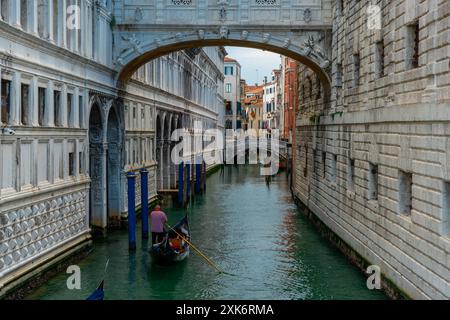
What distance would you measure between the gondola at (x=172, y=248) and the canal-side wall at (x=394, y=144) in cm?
318

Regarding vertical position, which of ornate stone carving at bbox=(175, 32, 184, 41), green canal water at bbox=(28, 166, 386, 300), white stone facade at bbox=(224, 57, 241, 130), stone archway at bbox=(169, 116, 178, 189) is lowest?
green canal water at bbox=(28, 166, 386, 300)

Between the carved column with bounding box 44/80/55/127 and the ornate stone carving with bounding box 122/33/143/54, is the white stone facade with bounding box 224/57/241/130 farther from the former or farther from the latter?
the carved column with bounding box 44/80/55/127

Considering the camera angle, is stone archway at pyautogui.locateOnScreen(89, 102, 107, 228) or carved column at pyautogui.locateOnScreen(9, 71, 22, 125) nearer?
carved column at pyautogui.locateOnScreen(9, 71, 22, 125)

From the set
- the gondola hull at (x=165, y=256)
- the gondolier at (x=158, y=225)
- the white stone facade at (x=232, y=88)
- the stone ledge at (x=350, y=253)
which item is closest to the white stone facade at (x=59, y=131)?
the gondolier at (x=158, y=225)

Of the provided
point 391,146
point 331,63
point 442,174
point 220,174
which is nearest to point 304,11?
point 331,63

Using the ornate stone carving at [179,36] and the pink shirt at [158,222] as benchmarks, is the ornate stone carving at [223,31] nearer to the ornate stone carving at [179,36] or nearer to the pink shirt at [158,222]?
the ornate stone carving at [179,36]

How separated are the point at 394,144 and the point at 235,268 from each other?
4259mm

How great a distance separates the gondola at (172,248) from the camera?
42.6ft

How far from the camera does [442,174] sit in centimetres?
827

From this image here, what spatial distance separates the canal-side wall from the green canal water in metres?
0.73

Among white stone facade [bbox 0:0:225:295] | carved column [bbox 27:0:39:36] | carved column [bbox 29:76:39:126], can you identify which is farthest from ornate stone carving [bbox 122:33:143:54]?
carved column [bbox 29:76:39:126]

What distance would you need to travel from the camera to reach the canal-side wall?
8.45 m

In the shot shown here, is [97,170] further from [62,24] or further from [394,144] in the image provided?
[394,144]

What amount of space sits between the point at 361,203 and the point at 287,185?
18.9 meters
